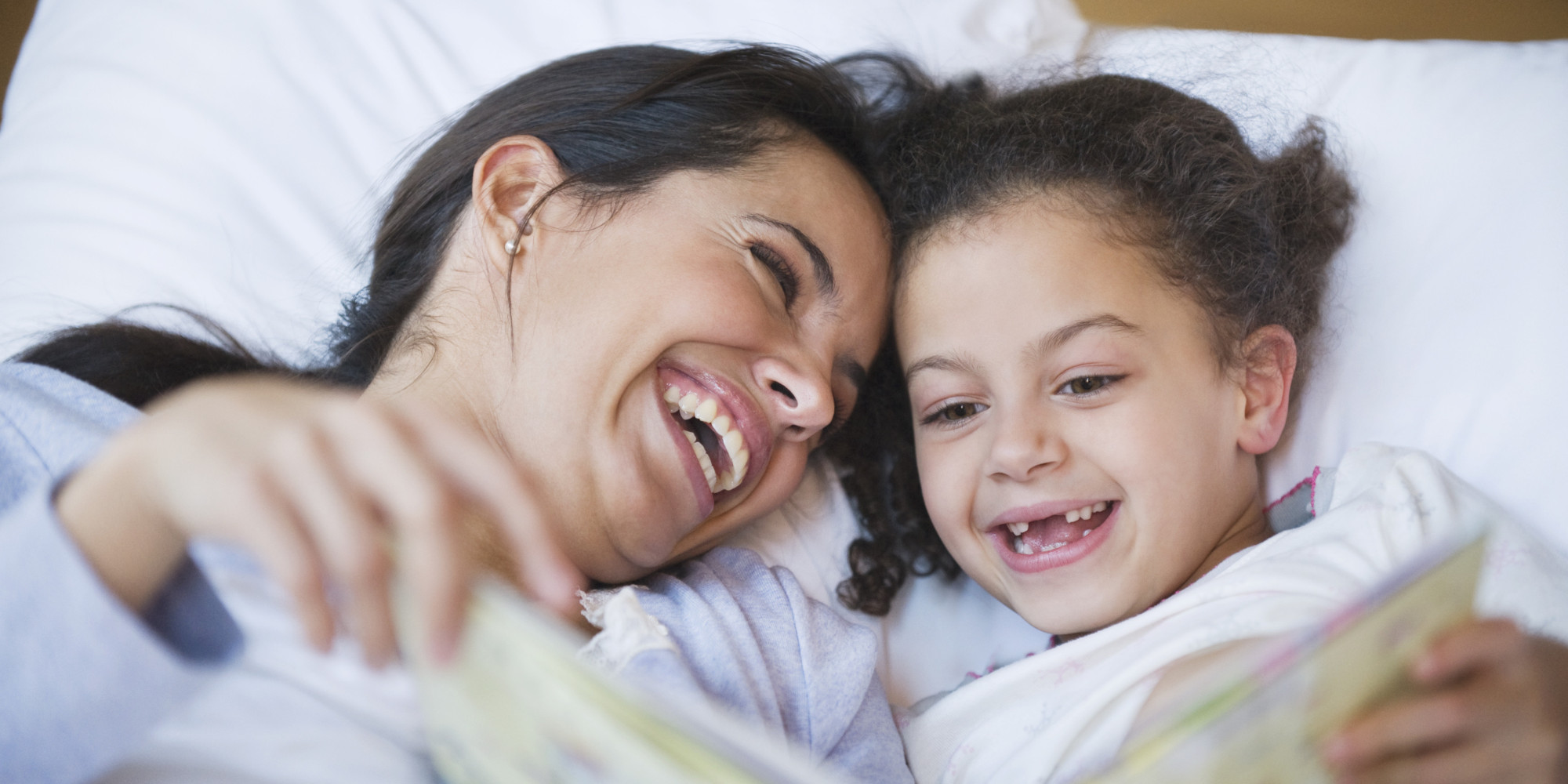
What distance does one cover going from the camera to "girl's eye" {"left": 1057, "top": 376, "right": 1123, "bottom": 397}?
0.99m

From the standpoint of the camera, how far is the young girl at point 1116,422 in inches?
35.0

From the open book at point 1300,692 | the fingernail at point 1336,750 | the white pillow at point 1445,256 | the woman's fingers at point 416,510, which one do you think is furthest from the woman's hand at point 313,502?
the white pillow at point 1445,256

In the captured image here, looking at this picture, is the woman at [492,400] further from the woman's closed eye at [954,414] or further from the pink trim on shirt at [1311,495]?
the pink trim on shirt at [1311,495]

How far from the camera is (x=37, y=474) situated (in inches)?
32.4

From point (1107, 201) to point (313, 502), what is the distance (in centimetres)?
89

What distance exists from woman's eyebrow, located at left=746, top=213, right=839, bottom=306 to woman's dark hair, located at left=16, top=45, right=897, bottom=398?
91 mm

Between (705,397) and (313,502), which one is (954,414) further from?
(313,502)

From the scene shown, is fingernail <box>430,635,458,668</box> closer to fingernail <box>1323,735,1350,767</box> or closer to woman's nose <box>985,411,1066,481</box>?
fingernail <box>1323,735,1350,767</box>

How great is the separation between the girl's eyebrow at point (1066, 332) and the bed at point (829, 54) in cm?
34

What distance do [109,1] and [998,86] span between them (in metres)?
1.32

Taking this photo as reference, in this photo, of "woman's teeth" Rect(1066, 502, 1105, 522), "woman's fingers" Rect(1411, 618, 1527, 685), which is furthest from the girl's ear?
"woman's fingers" Rect(1411, 618, 1527, 685)

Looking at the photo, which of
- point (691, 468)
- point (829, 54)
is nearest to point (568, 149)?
point (691, 468)

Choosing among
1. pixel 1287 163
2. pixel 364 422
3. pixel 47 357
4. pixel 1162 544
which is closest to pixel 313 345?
pixel 47 357

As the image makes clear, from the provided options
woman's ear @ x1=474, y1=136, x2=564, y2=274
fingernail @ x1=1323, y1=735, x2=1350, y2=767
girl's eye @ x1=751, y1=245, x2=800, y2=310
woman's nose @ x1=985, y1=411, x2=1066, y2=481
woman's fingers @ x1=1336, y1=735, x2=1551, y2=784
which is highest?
woman's ear @ x1=474, y1=136, x2=564, y2=274
